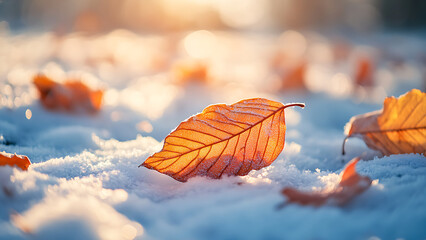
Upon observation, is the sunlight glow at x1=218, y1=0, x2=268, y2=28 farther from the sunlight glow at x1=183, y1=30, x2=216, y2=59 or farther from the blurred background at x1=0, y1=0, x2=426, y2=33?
the sunlight glow at x1=183, y1=30, x2=216, y2=59

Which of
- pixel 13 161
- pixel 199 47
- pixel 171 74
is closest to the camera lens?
pixel 13 161

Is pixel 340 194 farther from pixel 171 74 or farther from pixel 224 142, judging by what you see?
pixel 171 74

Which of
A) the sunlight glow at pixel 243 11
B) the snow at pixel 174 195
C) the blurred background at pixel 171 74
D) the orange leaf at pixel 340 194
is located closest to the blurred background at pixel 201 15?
the blurred background at pixel 171 74

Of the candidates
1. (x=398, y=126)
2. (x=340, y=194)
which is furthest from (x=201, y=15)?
(x=340, y=194)

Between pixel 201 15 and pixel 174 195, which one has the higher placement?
pixel 201 15

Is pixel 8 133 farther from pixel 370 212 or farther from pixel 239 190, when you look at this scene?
pixel 370 212

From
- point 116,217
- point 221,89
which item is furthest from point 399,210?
point 221,89

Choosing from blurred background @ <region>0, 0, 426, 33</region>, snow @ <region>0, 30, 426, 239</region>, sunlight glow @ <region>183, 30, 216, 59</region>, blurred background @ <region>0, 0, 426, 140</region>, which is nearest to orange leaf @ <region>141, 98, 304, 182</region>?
snow @ <region>0, 30, 426, 239</region>
